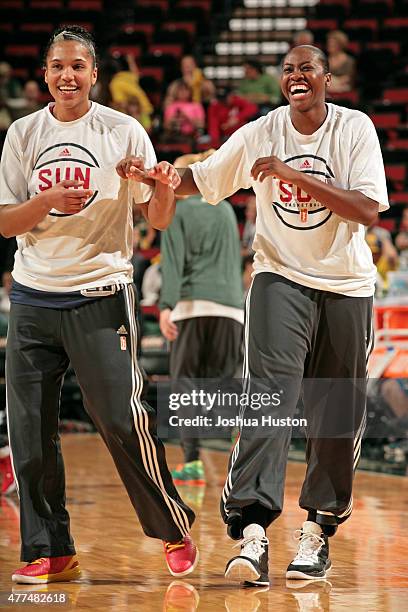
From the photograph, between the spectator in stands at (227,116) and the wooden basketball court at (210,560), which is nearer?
the wooden basketball court at (210,560)

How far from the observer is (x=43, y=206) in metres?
3.96

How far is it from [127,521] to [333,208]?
2.31 m

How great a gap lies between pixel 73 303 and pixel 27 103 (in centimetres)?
1088

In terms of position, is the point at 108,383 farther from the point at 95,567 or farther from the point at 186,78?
the point at 186,78

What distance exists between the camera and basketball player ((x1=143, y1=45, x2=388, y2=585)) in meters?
4.16

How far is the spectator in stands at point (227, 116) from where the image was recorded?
44.4 feet

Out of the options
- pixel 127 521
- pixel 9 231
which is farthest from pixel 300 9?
pixel 9 231

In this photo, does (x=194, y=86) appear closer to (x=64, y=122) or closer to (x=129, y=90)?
(x=129, y=90)

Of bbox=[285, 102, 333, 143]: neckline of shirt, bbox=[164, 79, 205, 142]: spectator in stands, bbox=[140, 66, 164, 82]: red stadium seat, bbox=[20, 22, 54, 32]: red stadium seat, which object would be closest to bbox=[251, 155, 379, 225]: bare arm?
bbox=[285, 102, 333, 143]: neckline of shirt

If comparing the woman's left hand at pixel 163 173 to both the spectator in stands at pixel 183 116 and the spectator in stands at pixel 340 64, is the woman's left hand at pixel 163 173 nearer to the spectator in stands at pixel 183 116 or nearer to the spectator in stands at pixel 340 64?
the spectator in stands at pixel 183 116

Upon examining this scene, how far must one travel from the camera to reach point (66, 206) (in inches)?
155

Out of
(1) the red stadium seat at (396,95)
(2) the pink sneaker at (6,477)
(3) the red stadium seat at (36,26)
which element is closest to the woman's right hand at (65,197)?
(2) the pink sneaker at (6,477)

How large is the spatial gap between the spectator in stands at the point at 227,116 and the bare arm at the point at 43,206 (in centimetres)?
957

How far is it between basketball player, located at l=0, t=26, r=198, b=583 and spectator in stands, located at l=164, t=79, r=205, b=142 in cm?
987
